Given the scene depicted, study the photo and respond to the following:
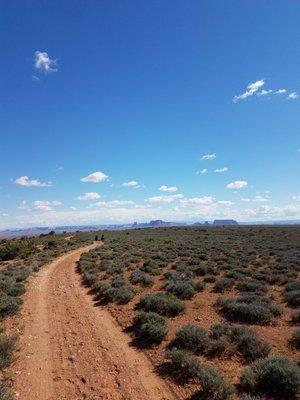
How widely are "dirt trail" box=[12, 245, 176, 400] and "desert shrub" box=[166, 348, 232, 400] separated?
0.72 m

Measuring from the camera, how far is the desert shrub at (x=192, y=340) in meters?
10.4

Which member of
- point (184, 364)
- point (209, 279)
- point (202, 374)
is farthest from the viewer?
point (209, 279)

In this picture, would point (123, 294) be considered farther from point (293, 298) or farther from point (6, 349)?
point (293, 298)

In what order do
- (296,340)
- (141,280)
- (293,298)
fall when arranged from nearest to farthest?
1. (296,340)
2. (293,298)
3. (141,280)

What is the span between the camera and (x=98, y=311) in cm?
1499

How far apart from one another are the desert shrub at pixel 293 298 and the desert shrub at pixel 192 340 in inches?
242

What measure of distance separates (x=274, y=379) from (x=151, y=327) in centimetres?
466

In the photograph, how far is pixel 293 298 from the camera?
49.7 feet

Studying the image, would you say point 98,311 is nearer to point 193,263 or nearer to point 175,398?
point 175,398

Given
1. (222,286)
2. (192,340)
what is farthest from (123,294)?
(192,340)

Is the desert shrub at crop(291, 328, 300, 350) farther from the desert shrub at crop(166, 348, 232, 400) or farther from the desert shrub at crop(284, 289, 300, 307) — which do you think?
the desert shrub at crop(284, 289, 300, 307)

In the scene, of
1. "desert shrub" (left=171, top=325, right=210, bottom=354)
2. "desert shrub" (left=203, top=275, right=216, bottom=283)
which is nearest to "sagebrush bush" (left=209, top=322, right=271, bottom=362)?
"desert shrub" (left=171, top=325, right=210, bottom=354)

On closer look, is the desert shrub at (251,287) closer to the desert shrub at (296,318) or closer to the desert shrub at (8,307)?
the desert shrub at (296,318)

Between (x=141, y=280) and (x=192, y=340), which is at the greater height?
(x=141, y=280)
